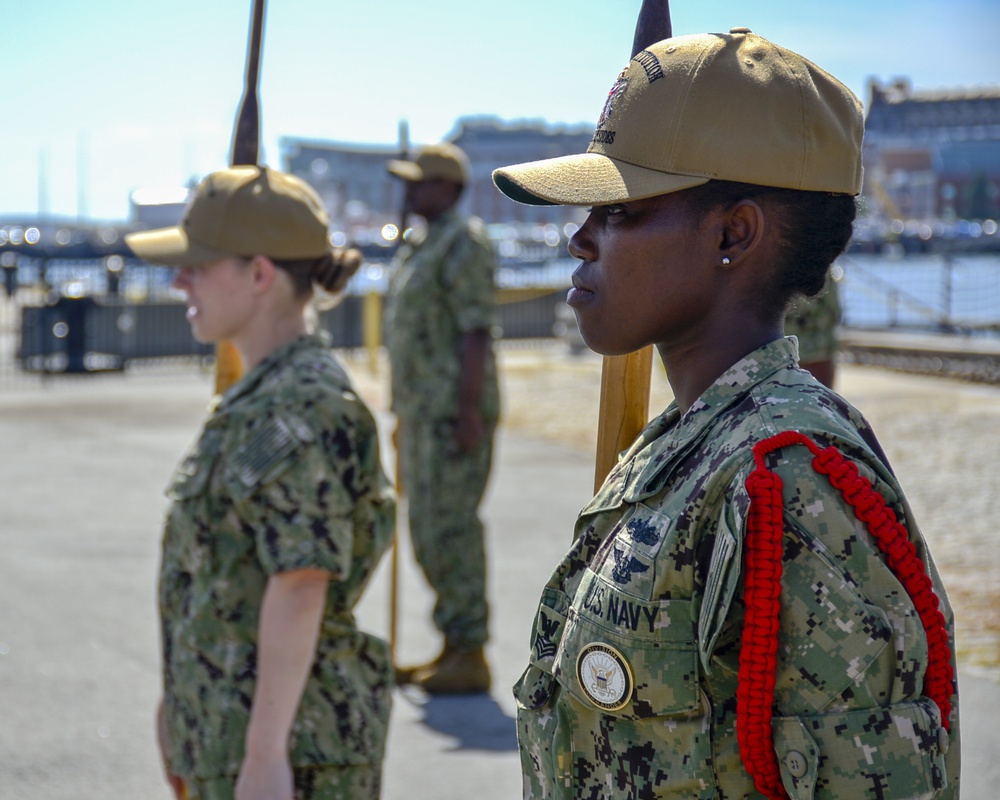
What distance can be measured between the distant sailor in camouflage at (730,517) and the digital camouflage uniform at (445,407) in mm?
3710

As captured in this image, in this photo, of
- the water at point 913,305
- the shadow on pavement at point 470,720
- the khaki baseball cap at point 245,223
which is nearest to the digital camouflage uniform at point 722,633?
the khaki baseball cap at point 245,223

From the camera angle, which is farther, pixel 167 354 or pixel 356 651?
pixel 167 354

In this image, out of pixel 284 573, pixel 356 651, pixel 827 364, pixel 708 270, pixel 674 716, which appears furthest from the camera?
pixel 827 364

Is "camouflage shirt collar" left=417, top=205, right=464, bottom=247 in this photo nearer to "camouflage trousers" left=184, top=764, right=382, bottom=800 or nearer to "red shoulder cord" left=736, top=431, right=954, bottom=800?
"camouflage trousers" left=184, top=764, right=382, bottom=800

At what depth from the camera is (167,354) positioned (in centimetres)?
1953

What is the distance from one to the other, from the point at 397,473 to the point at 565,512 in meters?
3.59

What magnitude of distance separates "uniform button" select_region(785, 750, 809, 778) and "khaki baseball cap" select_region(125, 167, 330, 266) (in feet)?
5.86

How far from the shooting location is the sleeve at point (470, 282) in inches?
209

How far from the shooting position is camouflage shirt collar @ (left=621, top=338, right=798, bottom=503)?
145 centimetres

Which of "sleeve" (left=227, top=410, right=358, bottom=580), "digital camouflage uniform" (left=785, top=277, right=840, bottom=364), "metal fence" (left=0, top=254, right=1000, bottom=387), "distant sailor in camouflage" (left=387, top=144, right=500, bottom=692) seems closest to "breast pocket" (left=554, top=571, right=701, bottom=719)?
"sleeve" (left=227, top=410, right=358, bottom=580)

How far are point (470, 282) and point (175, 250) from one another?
263 centimetres

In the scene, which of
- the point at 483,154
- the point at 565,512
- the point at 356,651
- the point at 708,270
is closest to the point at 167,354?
the point at 483,154

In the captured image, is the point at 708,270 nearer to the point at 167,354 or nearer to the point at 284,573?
the point at 284,573

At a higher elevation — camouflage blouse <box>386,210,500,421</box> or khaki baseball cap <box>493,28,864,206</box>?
khaki baseball cap <box>493,28,864,206</box>
